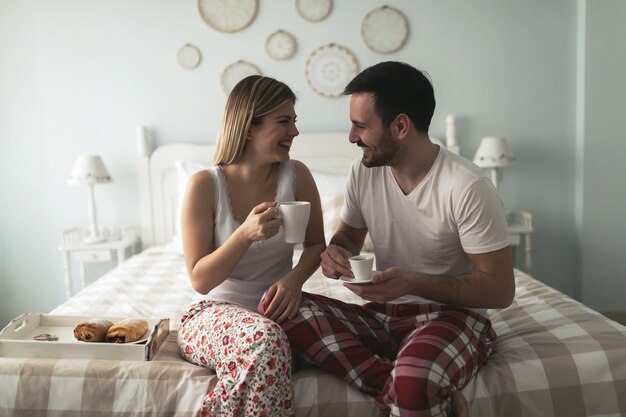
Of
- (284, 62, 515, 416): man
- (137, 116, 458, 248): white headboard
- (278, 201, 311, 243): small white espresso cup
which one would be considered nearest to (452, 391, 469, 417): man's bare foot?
(284, 62, 515, 416): man

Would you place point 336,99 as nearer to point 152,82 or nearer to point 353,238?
point 152,82

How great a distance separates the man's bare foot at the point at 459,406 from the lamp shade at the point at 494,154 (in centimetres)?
204

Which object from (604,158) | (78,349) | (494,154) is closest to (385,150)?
(78,349)

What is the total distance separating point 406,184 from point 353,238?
257 millimetres

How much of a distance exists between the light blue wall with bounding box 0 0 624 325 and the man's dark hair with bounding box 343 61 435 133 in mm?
1779

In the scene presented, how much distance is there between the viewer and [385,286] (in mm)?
1261

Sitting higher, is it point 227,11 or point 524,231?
point 227,11

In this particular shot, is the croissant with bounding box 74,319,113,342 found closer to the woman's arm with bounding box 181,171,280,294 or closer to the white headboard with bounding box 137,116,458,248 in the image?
the woman's arm with bounding box 181,171,280,294

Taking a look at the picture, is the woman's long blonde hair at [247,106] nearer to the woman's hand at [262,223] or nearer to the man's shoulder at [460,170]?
the woman's hand at [262,223]

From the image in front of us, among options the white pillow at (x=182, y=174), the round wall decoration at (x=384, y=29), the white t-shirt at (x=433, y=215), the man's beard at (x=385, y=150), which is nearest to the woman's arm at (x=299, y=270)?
the white t-shirt at (x=433, y=215)

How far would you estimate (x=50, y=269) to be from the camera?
3.36m

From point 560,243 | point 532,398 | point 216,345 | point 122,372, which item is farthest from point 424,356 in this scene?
point 560,243

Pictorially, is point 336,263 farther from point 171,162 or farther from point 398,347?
point 171,162

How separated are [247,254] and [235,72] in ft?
6.46
